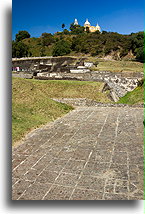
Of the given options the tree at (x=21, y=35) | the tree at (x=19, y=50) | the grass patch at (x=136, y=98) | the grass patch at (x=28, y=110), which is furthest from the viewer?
the tree at (x=21, y=35)

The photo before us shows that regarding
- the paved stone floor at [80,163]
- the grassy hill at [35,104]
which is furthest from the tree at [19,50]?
the paved stone floor at [80,163]

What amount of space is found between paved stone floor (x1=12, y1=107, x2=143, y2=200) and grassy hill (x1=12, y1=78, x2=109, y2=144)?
499 millimetres

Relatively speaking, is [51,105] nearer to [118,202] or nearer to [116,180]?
[116,180]

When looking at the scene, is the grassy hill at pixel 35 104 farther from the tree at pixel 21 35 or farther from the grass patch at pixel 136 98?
the tree at pixel 21 35

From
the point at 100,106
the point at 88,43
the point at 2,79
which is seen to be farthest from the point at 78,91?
the point at 88,43

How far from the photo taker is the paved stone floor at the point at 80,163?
3271 mm

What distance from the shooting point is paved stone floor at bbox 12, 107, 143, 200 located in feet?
10.7

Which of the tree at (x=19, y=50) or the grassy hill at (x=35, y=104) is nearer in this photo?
the grassy hill at (x=35, y=104)

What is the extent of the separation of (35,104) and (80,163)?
18.0ft

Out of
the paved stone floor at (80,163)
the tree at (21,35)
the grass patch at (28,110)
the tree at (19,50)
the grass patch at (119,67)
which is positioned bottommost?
the paved stone floor at (80,163)

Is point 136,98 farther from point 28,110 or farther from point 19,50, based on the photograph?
point 19,50

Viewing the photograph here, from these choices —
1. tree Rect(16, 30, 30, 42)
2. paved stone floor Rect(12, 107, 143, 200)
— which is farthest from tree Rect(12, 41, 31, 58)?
paved stone floor Rect(12, 107, 143, 200)

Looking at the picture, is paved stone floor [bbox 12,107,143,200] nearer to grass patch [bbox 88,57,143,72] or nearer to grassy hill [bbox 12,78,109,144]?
grassy hill [bbox 12,78,109,144]

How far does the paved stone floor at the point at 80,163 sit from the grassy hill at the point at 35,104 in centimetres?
50
